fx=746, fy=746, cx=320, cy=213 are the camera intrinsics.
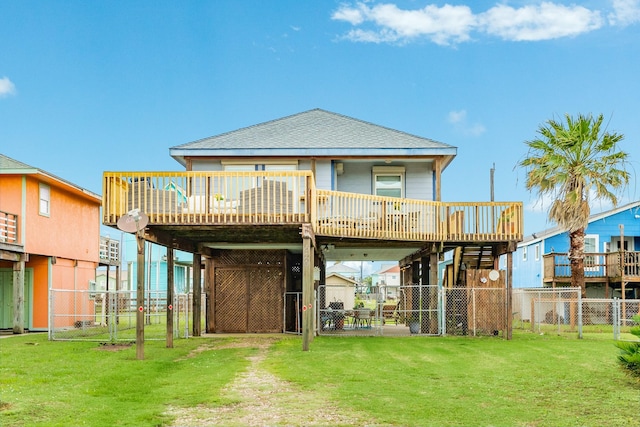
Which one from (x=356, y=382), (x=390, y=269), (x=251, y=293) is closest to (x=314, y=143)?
(x=251, y=293)

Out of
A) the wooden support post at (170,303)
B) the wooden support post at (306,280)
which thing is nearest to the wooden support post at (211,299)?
the wooden support post at (170,303)

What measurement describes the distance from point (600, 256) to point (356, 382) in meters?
26.4

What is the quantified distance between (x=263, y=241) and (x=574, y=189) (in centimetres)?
1245

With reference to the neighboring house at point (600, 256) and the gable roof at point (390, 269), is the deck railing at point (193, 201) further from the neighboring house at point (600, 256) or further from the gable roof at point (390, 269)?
the gable roof at point (390, 269)

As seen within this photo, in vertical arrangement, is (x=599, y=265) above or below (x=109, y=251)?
below

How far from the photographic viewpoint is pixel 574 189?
2814 centimetres

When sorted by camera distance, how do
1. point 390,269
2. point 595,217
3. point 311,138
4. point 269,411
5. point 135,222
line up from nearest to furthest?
point 269,411, point 135,222, point 311,138, point 595,217, point 390,269

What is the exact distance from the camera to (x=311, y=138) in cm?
2462

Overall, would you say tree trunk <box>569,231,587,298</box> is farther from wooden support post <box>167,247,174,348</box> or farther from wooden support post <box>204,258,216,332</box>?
wooden support post <box>167,247,174,348</box>

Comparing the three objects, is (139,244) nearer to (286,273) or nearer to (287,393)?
(287,393)

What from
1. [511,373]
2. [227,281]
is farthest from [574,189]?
[511,373]

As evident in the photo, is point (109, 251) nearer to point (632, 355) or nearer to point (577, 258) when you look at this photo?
point (577, 258)

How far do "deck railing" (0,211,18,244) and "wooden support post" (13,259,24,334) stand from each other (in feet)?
2.99

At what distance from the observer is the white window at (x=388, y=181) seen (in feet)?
82.2
